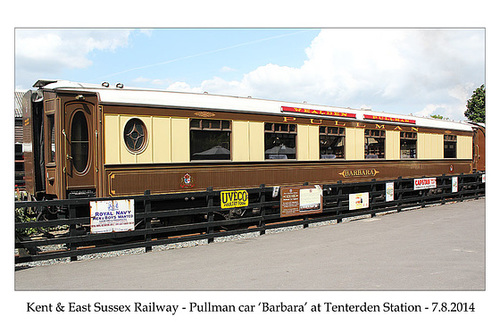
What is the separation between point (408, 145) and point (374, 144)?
2.10 m

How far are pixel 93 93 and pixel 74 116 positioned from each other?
632 mm

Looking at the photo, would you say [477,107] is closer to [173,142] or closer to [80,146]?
[173,142]

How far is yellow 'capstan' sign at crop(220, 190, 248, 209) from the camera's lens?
9.52 meters

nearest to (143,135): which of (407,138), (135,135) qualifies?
(135,135)

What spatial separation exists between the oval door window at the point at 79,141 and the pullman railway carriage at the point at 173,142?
0.06ft

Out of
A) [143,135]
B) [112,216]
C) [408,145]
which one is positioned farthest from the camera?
[408,145]

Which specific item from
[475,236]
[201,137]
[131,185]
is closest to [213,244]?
[131,185]

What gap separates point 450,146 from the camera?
18.7 metres

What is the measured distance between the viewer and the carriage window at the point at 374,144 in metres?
15.0

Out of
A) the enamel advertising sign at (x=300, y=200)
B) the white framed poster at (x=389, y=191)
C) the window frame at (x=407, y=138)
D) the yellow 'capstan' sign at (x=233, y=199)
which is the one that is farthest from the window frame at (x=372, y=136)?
the yellow 'capstan' sign at (x=233, y=199)

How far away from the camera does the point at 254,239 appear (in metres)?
9.38

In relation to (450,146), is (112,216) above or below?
below

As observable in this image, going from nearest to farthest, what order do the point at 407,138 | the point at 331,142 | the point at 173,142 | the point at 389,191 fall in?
the point at 173,142
the point at 389,191
the point at 331,142
the point at 407,138

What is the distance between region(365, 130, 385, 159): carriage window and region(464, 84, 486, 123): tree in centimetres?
3955
